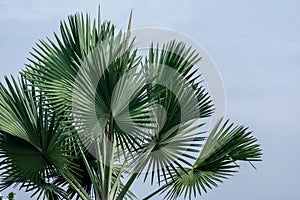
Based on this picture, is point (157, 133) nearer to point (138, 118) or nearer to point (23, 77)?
point (138, 118)

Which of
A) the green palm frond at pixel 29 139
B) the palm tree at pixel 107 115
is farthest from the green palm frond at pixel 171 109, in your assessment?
the green palm frond at pixel 29 139

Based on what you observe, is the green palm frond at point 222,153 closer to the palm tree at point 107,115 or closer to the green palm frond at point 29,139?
the palm tree at point 107,115

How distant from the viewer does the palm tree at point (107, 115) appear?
588 cm

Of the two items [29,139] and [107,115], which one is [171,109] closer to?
[107,115]

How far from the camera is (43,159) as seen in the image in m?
6.20

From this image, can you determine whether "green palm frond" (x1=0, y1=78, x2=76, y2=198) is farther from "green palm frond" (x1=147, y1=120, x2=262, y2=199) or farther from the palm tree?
"green palm frond" (x1=147, y1=120, x2=262, y2=199)

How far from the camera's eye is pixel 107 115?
5.89 meters

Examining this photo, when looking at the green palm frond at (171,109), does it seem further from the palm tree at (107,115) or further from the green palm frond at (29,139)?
the green palm frond at (29,139)

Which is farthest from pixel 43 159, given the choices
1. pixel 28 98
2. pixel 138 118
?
pixel 138 118

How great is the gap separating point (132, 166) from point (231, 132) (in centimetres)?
122

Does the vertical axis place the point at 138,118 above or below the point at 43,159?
above

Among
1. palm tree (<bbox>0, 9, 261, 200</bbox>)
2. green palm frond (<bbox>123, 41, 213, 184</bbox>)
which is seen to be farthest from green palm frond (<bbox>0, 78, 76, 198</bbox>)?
green palm frond (<bbox>123, 41, 213, 184</bbox>)

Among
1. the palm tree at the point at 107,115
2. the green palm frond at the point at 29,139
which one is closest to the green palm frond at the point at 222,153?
the palm tree at the point at 107,115

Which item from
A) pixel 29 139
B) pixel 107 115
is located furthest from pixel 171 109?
pixel 29 139
